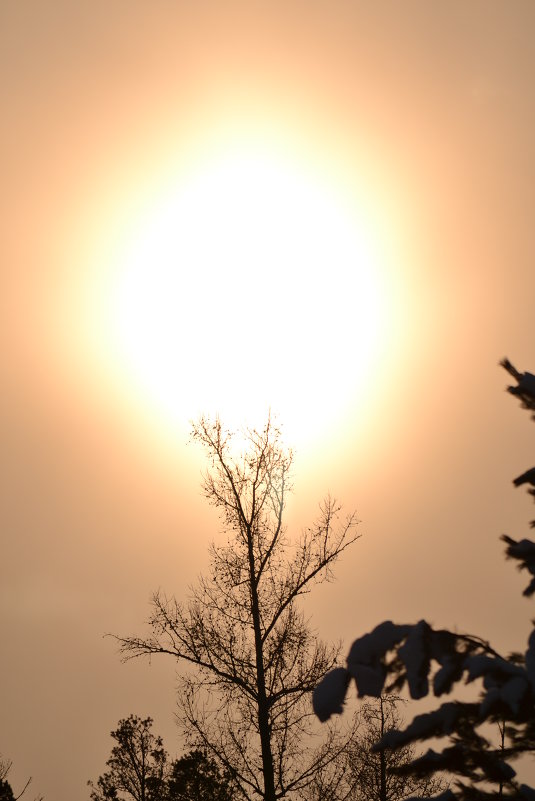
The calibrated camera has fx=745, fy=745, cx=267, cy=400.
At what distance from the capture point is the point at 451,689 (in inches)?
175

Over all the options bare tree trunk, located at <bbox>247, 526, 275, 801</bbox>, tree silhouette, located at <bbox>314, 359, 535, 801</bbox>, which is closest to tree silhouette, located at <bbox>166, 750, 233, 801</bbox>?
bare tree trunk, located at <bbox>247, 526, 275, 801</bbox>

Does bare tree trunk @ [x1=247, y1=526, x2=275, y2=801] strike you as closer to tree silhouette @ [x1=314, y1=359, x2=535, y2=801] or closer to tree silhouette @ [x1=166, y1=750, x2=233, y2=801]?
tree silhouette @ [x1=166, y1=750, x2=233, y2=801]

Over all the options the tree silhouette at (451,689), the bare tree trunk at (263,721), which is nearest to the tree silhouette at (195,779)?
the bare tree trunk at (263,721)

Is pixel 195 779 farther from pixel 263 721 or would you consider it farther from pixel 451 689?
pixel 451 689

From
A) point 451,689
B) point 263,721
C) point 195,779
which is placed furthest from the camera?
point 195,779

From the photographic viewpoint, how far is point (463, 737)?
4605 mm

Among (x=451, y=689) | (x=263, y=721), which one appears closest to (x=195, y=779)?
(x=263, y=721)

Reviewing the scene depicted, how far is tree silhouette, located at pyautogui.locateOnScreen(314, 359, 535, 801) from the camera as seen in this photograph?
13.2 ft

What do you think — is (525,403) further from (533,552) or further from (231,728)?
(231,728)

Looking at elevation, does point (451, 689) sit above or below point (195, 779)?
below

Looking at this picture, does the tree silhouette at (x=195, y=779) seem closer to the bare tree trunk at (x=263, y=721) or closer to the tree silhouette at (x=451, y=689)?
the bare tree trunk at (x=263, y=721)

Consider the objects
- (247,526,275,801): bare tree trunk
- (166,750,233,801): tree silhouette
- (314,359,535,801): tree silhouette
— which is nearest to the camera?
(314,359,535,801): tree silhouette

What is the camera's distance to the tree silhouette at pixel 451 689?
4023mm

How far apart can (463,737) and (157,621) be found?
9954 millimetres
